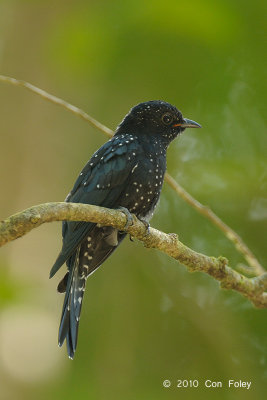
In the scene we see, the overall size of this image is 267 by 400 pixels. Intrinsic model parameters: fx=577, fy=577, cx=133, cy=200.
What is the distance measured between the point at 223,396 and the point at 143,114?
236 cm

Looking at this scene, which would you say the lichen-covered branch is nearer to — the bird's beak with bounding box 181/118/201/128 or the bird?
the bird

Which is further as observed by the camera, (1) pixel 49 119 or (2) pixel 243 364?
(1) pixel 49 119

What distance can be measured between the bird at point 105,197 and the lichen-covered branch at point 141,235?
1.41 feet

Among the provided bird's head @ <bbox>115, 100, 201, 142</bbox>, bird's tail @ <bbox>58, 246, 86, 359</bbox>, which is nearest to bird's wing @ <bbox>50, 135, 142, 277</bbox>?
bird's tail @ <bbox>58, 246, 86, 359</bbox>

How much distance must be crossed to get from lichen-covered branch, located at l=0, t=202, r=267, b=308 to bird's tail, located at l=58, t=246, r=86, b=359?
737mm

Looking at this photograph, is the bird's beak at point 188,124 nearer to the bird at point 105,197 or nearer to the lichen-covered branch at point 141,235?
the bird at point 105,197

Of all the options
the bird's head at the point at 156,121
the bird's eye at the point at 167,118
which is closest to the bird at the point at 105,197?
the bird's head at the point at 156,121

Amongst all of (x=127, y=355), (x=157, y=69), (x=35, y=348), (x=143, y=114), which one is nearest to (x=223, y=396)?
(x=127, y=355)

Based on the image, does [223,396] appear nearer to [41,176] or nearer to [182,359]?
[182,359]

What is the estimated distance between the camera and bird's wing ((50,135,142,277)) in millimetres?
3793

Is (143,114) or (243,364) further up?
(143,114)

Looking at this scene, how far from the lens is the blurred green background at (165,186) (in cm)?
431

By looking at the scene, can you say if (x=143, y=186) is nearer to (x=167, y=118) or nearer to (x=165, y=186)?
(x=167, y=118)

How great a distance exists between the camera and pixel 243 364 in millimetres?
4812
